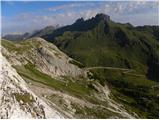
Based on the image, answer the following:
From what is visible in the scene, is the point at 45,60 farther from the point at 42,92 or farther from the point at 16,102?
the point at 16,102

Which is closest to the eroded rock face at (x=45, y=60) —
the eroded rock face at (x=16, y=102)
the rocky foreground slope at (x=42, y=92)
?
the rocky foreground slope at (x=42, y=92)

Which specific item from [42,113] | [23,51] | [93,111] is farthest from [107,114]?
[23,51]

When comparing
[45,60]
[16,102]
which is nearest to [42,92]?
[16,102]

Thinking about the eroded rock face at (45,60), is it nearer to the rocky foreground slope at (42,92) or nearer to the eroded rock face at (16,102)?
the rocky foreground slope at (42,92)

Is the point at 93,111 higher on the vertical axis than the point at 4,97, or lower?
lower

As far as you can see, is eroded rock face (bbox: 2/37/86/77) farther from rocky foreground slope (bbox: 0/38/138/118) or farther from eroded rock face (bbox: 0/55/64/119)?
eroded rock face (bbox: 0/55/64/119)

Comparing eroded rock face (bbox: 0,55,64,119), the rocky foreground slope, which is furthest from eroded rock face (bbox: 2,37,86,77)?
eroded rock face (bbox: 0,55,64,119)

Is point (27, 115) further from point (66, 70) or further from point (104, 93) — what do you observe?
point (66, 70)
